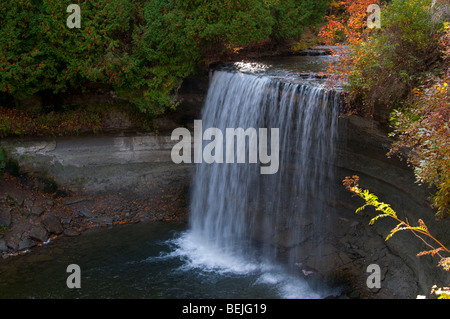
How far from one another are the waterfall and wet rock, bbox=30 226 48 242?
4.53 metres

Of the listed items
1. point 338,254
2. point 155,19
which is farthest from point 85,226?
point 338,254

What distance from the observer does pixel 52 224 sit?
12766 mm

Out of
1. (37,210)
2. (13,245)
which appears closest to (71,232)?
(37,210)

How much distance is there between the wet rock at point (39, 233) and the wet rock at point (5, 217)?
0.75 metres

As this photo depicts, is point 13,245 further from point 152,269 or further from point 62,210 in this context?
point 152,269

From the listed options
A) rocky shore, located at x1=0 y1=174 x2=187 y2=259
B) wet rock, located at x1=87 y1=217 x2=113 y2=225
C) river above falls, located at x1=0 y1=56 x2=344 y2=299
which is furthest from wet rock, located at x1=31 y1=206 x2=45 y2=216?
wet rock, located at x1=87 y1=217 x2=113 y2=225

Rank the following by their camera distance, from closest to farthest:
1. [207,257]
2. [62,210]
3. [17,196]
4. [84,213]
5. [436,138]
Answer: [436,138]
[207,257]
[17,196]
[62,210]
[84,213]

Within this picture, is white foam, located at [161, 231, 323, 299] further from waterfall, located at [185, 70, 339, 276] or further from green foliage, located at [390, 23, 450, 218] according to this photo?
green foliage, located at [390, 23, 450, 218]

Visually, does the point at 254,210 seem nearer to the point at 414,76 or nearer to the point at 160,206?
the point at 160,206

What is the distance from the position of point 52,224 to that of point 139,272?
12.6 ft

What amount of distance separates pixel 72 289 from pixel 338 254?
6838mm

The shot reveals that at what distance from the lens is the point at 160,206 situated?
1420 centimetres

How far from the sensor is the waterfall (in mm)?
11172

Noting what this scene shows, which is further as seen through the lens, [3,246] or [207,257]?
[3,246]
